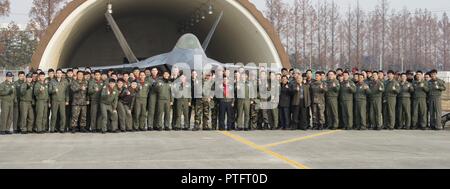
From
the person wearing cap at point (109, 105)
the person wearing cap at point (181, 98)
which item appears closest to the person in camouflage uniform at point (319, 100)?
the person wearing cap at point (181, 98)

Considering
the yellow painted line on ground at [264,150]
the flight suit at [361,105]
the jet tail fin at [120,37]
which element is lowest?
the yellow painted line on ground at [264,150]

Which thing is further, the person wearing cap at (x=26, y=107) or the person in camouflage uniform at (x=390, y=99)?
the person in camouflage uniform at (x=390, y=99)

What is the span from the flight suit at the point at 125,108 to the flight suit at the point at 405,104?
661 centimetres

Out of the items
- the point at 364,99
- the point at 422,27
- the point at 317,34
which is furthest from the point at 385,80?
Result: the point at 422,27

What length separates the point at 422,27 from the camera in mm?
69188

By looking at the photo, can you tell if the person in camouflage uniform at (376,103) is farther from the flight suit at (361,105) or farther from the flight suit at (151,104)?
the flight suit at (151,104)

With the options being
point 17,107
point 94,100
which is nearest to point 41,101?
point 17,107

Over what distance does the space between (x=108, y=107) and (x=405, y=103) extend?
727 centimetres

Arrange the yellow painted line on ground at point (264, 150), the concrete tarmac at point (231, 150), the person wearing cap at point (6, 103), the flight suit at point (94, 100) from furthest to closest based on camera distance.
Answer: the flight suit at point (94, 100) → the person wearing cap at point (6, 103) → the concrete tarmac at point (231, 150) → the yellow painted line on ground at point (264, 150)

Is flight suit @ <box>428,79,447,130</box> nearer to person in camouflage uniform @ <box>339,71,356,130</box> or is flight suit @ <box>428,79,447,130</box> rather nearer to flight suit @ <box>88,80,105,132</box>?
person in camouflage uniform @ <box>339,71,356,130</box>

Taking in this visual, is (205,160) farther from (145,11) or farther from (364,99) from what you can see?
(145,11)

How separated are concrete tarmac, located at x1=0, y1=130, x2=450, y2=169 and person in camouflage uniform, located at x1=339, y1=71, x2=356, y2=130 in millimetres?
881

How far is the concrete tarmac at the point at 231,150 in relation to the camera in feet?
27.8
